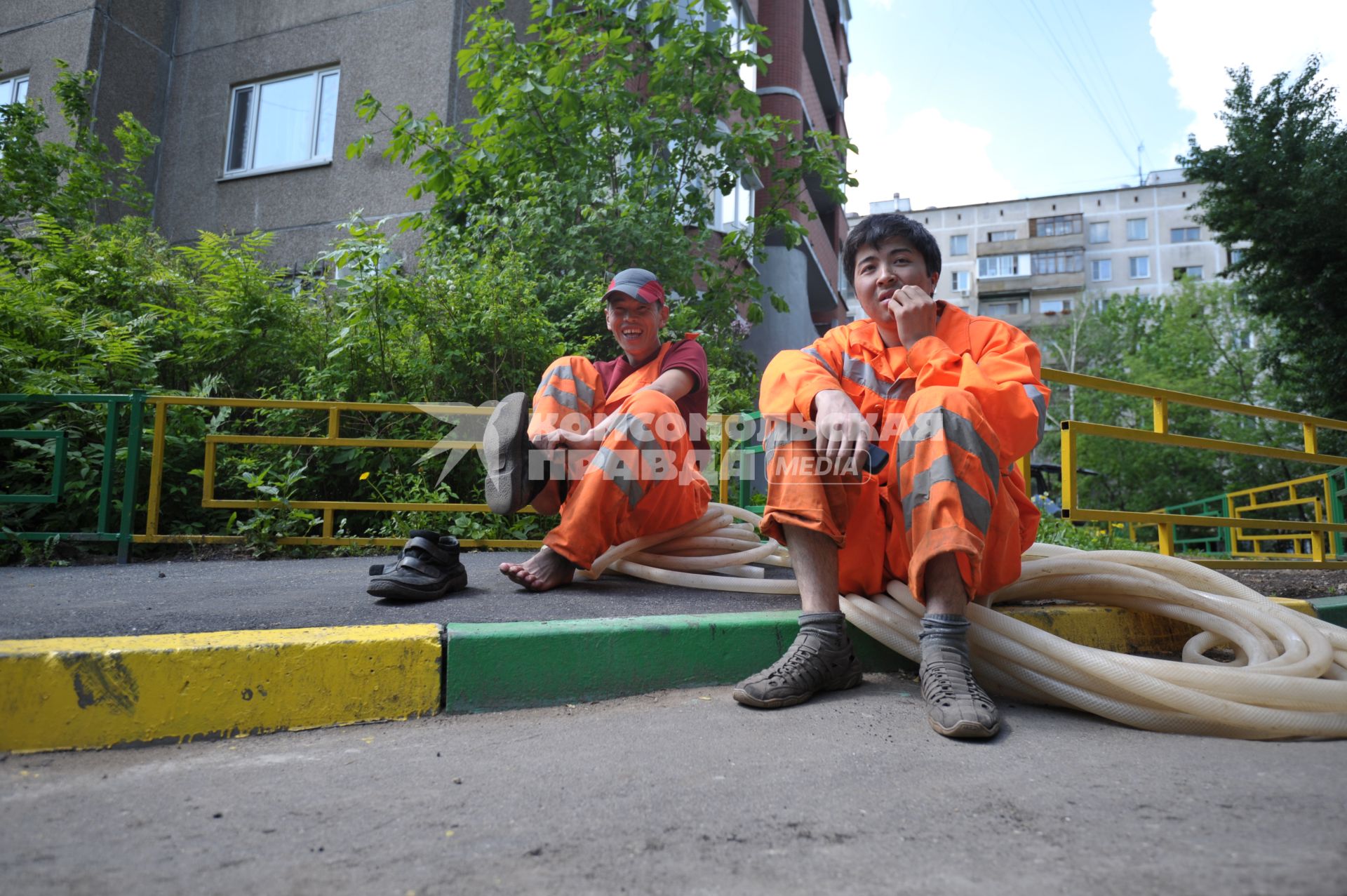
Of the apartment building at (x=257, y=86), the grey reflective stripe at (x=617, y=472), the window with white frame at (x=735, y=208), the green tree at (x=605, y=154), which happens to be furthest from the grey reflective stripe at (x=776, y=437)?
the window with white frame at (x=735, y=208)

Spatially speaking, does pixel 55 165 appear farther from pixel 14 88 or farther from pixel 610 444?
pixel 610 444

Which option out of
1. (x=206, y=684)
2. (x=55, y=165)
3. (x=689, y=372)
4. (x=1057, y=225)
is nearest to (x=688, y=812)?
(x=206, y=684)

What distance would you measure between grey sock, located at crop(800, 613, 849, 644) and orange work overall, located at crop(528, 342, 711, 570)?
103 centimetres

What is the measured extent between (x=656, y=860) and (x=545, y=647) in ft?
3.65

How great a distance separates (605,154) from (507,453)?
4.92 meters

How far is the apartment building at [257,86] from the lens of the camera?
1023 centimetres

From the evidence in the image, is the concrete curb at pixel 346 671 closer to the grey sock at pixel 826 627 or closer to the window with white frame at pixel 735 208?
the grey sock at pixel 826 627

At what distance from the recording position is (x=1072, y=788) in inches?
63.7

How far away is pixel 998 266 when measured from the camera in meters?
→ 58.2

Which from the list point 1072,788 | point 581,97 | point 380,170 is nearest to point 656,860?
point 1072,788

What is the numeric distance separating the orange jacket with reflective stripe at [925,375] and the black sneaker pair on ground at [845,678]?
0.50m

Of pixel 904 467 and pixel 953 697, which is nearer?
pixel 953 697

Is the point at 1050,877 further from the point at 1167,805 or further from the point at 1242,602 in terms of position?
the point at 1242,602

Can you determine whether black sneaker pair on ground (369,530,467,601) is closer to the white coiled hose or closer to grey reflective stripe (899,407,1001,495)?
the white coiled hose
